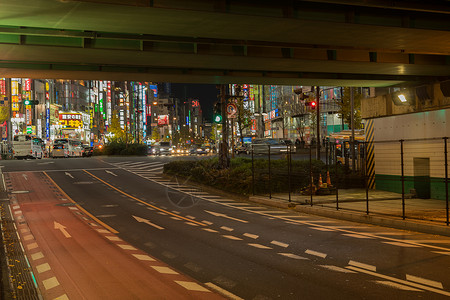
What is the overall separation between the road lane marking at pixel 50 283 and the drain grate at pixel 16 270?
19 centimetres

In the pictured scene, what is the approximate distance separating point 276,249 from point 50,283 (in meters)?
5.50

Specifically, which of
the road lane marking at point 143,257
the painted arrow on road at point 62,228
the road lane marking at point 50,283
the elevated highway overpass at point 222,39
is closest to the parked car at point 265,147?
the elevated highway overpass at point 222,39

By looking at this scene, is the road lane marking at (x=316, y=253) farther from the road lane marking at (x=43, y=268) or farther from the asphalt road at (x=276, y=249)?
the road lane marking at (x=43, y=268)

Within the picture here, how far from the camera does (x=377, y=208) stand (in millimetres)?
19250

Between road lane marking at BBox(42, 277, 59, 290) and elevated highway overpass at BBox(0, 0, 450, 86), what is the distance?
673 centimetres

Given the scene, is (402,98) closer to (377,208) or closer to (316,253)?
(377,208)

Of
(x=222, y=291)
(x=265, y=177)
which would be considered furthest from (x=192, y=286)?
(x=265, y=177)

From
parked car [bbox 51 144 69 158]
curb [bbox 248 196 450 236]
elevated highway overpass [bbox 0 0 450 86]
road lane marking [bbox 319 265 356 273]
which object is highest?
elevated highway overpass [bbox 0 0 450 86]

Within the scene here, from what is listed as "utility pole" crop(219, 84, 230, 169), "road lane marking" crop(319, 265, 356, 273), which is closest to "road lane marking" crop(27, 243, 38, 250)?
"road lane marking" crop(319, 265, 356, 273)

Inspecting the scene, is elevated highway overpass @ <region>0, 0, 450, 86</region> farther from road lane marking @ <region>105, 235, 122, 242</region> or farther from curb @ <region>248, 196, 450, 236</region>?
road lane marking @ <region>105, 235, 122, 242</region>

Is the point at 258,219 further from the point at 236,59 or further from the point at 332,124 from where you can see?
the point at 332,124

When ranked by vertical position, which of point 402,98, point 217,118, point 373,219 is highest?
point 402,98

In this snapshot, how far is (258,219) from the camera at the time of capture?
18.0m

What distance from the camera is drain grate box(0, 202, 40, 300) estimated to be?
8.43 metres
